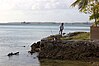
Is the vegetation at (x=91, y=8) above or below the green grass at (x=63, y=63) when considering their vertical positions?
above

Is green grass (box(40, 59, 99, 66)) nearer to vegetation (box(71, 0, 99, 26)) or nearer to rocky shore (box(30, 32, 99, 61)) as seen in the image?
rocky shore (box(30, 32, 99, 61))

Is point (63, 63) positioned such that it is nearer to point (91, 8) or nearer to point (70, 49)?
point (70, 49)

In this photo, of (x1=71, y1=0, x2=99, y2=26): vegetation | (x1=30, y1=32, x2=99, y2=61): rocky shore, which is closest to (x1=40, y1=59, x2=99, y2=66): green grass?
(x1=30, y1=32, x2=99, y2=61): rocky shore

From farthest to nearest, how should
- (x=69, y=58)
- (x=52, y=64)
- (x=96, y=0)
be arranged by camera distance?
(x=96, y=0)
(x=69, y=58)
(x=52, y=64)

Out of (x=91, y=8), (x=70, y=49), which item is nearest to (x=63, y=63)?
(x=70, y=49)

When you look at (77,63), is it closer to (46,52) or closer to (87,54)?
(87,54)

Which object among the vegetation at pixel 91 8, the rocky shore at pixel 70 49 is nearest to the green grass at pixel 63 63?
the rocky shore at pixel 70 49

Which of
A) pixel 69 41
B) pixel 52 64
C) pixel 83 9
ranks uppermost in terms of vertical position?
pixel 83 9

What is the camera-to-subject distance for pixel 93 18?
34.9 m

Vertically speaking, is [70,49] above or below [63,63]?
above

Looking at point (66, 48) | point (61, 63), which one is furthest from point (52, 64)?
point (66, 48)

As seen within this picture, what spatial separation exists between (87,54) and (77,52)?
100 cm

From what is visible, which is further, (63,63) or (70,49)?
(70,49)

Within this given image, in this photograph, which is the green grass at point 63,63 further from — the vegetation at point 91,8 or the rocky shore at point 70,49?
the vegetation at point 91,8
